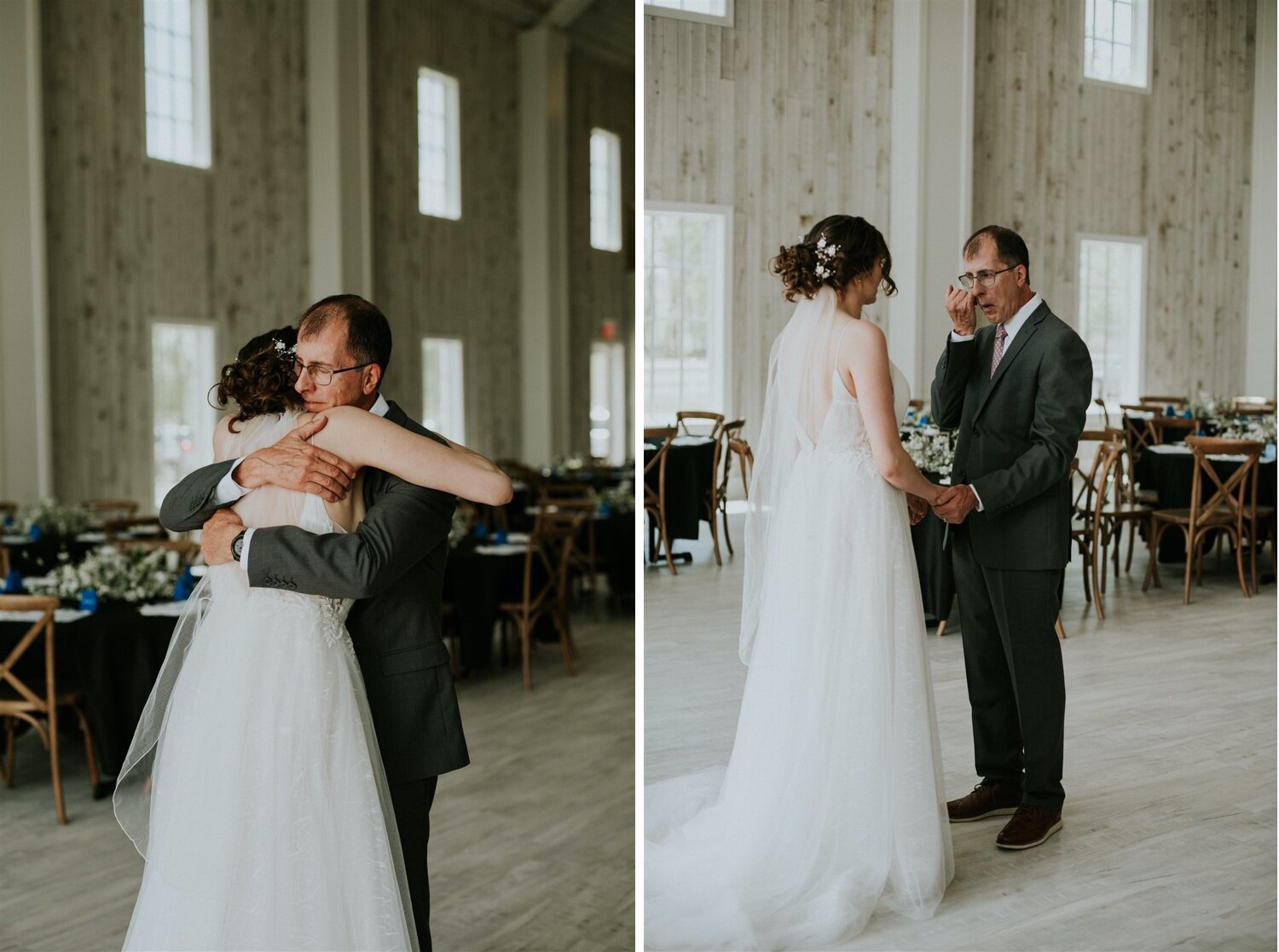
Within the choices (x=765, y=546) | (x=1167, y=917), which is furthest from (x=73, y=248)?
(x=1167, y=917)

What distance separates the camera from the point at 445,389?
45.4 ft

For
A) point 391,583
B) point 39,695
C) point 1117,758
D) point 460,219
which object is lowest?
point 39,695

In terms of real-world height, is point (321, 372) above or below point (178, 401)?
above

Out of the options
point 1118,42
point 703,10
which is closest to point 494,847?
point 703,10

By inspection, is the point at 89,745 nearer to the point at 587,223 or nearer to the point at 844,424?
the point at 844,424

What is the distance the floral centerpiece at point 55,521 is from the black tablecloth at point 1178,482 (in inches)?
263

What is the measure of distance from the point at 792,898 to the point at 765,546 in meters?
0.83

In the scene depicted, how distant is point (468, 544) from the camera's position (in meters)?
7.13

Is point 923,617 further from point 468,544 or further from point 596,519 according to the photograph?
point 596,519

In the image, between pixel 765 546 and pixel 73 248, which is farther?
pixel 73 248

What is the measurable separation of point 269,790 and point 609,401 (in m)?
14.0

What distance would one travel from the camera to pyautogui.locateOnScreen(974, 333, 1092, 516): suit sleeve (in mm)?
2756

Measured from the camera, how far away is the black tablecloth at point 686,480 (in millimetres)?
2840

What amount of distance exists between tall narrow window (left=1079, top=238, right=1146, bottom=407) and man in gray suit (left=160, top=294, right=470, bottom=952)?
61.9 inches
